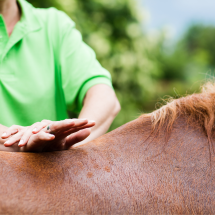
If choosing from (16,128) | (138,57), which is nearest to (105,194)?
(16,128)

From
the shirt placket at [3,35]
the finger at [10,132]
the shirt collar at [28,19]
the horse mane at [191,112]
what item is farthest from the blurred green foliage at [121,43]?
the finger at [10,132]

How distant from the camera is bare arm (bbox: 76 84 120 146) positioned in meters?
1.12

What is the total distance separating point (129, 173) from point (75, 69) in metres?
0.60

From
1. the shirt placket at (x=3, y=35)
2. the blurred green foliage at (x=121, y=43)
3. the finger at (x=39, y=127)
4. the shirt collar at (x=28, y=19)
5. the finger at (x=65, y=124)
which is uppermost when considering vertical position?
the shirt collar at (x=28, y=19)

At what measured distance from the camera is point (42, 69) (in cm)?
121

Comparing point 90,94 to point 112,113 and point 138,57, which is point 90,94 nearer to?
point 112,113

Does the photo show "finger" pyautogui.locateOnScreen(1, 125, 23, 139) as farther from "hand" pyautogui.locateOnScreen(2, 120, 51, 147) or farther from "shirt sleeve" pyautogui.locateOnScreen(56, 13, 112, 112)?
"shirt sleeve" pyautogui.locateOnScreen(56, 13, 112, 112)

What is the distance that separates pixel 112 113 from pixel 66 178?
492 millimetres

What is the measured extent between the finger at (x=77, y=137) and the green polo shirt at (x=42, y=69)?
0.32 metres

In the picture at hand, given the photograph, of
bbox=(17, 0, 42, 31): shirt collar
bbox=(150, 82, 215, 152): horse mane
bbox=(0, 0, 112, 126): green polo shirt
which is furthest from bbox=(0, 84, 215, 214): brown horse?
bbox=(17, 0, 42, 31): shirt collar

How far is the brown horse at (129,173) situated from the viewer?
2.50 ft

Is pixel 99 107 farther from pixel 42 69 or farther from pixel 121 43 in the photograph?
pixel 121 43

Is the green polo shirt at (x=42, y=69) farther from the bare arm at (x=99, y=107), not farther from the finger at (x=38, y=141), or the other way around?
the finger at (x=38, y=141)

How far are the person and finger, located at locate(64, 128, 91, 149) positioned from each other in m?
0.11
